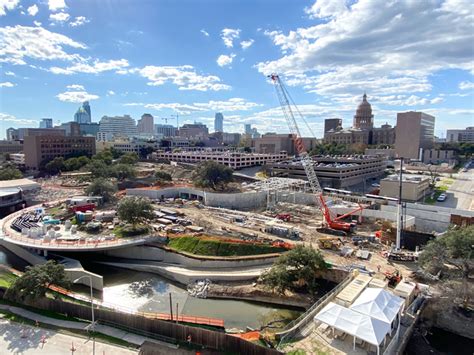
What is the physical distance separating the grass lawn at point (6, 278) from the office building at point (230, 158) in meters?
85.7

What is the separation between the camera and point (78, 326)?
27703mm

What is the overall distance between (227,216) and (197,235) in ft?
49.2

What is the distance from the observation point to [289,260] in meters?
34.6

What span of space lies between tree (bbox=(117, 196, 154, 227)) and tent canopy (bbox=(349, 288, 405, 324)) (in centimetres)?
3528

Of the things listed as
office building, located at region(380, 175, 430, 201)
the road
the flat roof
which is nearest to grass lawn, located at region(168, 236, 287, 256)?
office building, located at region(380, 175, 430, 201)

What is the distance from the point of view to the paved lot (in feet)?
79.7

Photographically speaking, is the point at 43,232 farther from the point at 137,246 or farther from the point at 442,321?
the point at 442,321

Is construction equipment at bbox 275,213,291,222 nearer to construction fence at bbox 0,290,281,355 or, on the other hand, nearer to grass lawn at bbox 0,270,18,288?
construction fence at bbox 0,290,281,355

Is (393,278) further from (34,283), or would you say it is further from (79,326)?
(34,283)

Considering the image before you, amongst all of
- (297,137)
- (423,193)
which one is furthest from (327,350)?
(423,193)

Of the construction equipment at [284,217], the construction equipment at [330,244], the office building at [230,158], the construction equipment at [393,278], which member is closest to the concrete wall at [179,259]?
the construction equipment at [330,244]

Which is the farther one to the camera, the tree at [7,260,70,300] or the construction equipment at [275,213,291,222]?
the construction equipment at [275,213,291,222]

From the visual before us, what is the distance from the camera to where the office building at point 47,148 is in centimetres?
13175

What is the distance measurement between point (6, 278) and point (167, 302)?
64.2 feet
